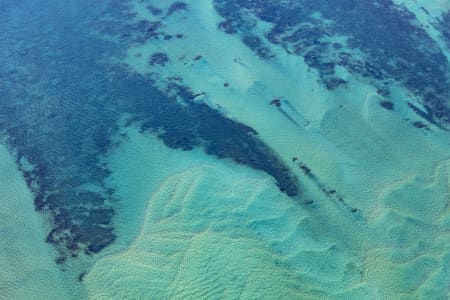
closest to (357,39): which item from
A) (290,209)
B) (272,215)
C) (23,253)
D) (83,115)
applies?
(290,209)

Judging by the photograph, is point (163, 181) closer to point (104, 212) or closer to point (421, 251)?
point (104, 212)

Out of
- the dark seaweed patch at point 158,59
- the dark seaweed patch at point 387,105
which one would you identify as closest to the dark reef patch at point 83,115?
the dark seaweed patch at point 158,59

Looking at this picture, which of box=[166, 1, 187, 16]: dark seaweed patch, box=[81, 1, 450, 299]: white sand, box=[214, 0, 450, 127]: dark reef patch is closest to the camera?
box=[81, 1, 450, 299]: white sand

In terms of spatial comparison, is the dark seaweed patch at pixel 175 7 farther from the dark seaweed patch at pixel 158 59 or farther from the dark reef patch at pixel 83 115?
the dark seaweed patch at pixel 158 59

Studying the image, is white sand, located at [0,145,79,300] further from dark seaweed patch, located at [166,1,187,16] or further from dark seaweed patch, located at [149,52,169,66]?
dark seaweed patch, located at [166,1,187,16]

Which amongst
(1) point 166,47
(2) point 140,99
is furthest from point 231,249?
(1) point 166,47

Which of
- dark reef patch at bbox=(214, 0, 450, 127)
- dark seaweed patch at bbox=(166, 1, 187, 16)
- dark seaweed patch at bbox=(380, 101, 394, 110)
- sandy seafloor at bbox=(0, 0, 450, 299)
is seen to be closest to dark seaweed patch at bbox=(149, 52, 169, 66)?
sandy seafloor at bbox=(0, 0, 450, 299)

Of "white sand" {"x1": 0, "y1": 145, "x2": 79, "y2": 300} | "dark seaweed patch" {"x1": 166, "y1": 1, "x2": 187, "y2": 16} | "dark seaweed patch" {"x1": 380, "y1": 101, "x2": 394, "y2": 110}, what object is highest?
"dark seaweed patch" {"x1": 380, "y1": 101, "x2": 394, "y2": 110}

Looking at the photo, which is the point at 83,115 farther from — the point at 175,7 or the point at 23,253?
the point at 175,7
